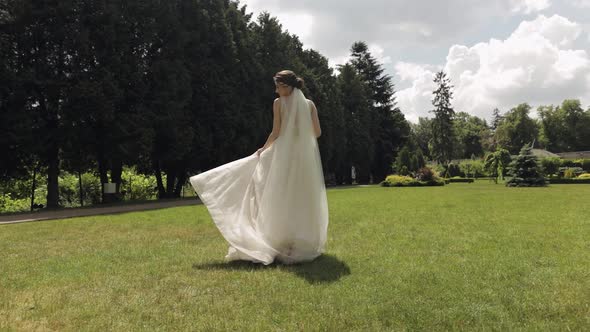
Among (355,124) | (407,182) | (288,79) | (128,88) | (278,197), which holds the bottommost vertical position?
(407,182)

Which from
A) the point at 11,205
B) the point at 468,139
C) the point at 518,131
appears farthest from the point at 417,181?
the point at 468,139

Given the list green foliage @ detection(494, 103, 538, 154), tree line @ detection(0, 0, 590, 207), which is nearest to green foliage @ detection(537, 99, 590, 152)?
green foliage @ detection(494, 103, 538, 154)

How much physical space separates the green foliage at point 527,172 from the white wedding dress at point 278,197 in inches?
1137

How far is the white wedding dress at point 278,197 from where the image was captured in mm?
5258

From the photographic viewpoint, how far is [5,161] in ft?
56.6

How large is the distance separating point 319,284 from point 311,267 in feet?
2.56

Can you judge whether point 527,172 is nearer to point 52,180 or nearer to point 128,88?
point 128,88

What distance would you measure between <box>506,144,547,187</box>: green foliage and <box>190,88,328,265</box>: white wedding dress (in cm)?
2889

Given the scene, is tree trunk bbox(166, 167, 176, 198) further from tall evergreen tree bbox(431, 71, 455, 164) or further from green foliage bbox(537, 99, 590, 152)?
Result: green foliage bbox(537, 99, 590, 152)

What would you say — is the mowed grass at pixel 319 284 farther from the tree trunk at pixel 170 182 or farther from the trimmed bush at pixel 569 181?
the trimmed bush at pixel 569 181

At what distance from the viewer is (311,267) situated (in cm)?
492

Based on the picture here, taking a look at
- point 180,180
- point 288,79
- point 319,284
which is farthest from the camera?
point 180,180

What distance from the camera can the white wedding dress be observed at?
17.3ft

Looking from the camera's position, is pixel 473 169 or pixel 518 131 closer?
pixel 473 169
